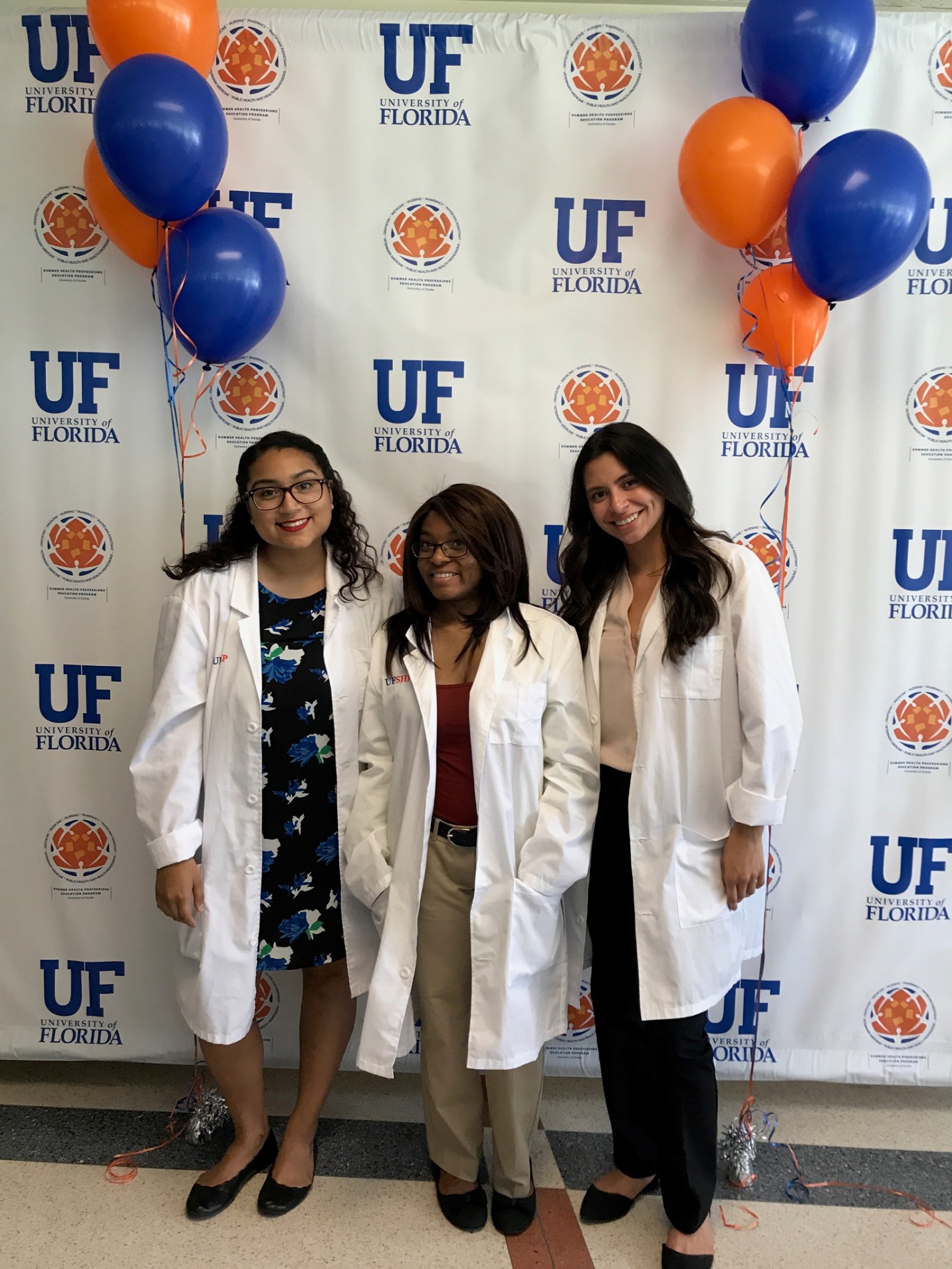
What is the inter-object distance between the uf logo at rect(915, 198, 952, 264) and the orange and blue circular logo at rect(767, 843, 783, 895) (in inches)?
63.5

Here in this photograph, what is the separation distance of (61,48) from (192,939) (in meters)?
2.26

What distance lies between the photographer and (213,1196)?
187cm

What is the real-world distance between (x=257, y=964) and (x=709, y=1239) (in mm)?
1147

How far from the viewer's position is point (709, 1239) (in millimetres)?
1746

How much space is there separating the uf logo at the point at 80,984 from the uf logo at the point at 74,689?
0.72 m

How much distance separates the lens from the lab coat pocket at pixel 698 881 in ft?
5.52

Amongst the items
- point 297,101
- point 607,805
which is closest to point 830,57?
point 297,101

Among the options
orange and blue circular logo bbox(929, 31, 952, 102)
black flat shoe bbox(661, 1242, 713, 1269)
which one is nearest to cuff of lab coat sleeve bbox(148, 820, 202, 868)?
black flat shoe bbox(661, 1242, 713, 1269)

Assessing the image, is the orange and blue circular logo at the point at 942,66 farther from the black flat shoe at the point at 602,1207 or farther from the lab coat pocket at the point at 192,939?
the black flat shoe at the point at 602,1207

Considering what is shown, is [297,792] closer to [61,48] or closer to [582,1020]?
[582,1020]

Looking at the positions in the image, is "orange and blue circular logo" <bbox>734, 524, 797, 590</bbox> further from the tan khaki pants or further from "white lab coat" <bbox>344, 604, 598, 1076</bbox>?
the tan khaki pants

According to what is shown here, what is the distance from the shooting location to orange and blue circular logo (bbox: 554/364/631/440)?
216 centimetres

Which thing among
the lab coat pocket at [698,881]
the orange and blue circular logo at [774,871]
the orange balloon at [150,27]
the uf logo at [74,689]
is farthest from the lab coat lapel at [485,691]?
the orange balloon at [150,27]

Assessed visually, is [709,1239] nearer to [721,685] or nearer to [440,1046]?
[440,1046]
